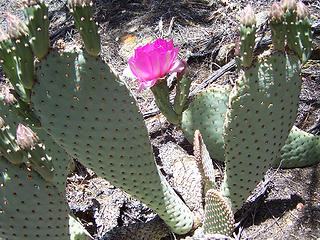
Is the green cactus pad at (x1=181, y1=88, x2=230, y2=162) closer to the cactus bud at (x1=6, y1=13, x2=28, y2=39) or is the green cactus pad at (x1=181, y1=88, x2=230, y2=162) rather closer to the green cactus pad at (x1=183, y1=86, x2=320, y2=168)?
the green cactus pad at (x1=183, y1=86, x2=320, y2=168)

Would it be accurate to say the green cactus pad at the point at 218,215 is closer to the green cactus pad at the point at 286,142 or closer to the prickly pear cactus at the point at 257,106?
the prickly pear cactus at the point at 257,106

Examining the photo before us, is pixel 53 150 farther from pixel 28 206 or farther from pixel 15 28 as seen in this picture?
pixel 15 28

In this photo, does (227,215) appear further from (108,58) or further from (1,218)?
(108,58)

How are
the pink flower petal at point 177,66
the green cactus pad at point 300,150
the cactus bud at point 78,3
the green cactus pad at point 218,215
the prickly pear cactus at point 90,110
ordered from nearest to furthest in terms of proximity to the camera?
the cactus bud at point 78,3 < the prickly pear cactus at point 90,110 < the green cactus pad at point 218,215 < the pink flower petal at point 177,66 < the green cactus pad at point 300,150

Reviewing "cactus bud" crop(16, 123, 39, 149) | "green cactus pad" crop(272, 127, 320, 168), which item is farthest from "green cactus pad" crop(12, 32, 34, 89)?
"green cactus pad" crop(272, 127, 320, 168)

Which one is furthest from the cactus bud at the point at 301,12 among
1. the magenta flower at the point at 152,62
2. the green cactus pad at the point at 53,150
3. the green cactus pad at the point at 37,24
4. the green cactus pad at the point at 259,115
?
the green cactus pad at the point at 53,150

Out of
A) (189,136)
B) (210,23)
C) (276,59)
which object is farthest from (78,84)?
(210,23)

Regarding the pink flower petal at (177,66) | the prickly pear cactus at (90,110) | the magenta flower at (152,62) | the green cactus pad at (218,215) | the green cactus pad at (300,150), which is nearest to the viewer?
the prickly pear cactus at (90,110)

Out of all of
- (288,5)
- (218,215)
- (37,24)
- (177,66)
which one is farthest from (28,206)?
(288,5)
